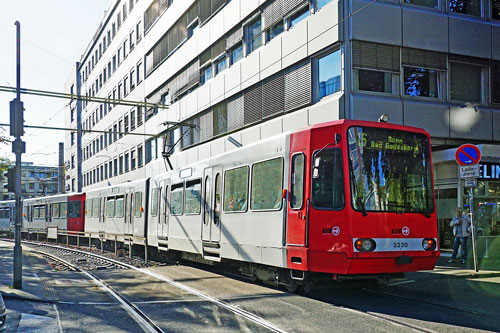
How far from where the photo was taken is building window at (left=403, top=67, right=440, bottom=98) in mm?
17094

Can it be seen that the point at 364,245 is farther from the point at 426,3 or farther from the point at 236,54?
the point at 236,54

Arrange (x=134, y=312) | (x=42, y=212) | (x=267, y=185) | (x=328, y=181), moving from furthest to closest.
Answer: (x=42, y=212)
(x=267, y=185)
(x=328, y=181)
(x=134, y=312)

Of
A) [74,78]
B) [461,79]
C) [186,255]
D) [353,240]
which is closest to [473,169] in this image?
[353,240]

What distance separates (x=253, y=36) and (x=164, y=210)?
28.4 feet

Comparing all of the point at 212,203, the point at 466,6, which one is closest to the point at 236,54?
the point at 466,6

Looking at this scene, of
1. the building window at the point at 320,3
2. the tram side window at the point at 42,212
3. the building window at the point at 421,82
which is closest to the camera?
the building window at the point at 421,82

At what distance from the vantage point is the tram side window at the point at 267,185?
33.6 ft

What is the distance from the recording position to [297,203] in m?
9.59

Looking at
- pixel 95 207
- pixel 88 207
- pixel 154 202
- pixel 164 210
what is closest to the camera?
pixel 164 210

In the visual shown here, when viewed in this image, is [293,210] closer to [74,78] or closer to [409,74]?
[409,74]

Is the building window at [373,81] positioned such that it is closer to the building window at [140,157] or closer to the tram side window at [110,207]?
the tram side window at [110,207]

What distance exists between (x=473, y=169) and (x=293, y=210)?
16.6 ft

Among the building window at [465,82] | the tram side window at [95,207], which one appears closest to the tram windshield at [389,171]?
the building window at [465,82]

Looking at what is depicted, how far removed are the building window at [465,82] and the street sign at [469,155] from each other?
563 centimetres
